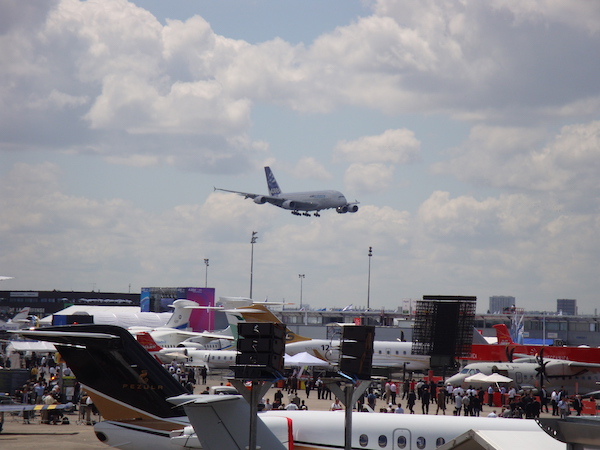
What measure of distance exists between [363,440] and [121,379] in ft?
15.4

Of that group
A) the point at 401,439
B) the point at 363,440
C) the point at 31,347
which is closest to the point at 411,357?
the point at 31,347

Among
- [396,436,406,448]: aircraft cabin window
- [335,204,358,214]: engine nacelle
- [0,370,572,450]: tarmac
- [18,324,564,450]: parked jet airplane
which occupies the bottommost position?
[0,370,572,450]: tarmac

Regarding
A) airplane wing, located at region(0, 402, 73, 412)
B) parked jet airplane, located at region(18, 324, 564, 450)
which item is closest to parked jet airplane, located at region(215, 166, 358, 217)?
airplane wing, located at region(0, 402, 73, 412)

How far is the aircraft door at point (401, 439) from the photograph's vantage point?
46.7 ft

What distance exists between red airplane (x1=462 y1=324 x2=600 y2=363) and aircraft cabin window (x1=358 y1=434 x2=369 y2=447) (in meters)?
30.3

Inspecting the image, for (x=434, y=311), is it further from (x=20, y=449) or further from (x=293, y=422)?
(x=293, y=422)

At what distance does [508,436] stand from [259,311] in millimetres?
28499

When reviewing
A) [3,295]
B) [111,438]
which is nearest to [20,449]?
[111,438]

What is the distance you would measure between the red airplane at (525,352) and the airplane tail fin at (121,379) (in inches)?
1262

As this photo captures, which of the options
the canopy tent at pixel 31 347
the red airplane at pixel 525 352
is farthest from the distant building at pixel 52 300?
the red airplane at pixel 525 352

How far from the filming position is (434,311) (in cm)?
4703

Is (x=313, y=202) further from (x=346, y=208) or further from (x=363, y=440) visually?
(x=363, y=440)

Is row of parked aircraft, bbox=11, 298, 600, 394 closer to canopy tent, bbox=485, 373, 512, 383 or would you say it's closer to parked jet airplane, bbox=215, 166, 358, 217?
canopy tent, bbox=485, 373, 512, 383

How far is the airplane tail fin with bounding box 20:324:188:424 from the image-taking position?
14.2 meters
